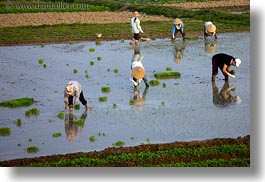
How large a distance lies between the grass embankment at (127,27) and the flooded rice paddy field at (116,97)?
0.17 metres

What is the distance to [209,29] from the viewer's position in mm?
10852

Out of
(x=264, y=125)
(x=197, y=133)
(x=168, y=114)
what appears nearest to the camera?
(x=264, y=125)

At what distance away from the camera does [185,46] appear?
434 inches

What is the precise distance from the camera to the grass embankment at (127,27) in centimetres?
977

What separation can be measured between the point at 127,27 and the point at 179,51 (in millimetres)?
1608

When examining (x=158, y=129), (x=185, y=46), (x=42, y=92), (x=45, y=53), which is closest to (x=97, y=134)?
(x=158, y=129)

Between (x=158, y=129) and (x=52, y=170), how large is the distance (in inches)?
46.6

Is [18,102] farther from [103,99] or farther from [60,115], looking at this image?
[103,99]

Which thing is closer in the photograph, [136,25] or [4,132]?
[4,132]

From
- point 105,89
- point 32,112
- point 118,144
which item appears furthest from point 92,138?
point 105,89

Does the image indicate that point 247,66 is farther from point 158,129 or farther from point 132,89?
point 132,89

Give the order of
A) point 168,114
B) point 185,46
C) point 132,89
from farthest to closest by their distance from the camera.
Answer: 1. point 185,46
2. point 132,89
3. point 168,114

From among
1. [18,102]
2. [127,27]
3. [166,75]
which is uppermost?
[127,27]

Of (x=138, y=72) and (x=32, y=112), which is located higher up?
(x=138, y=72)
